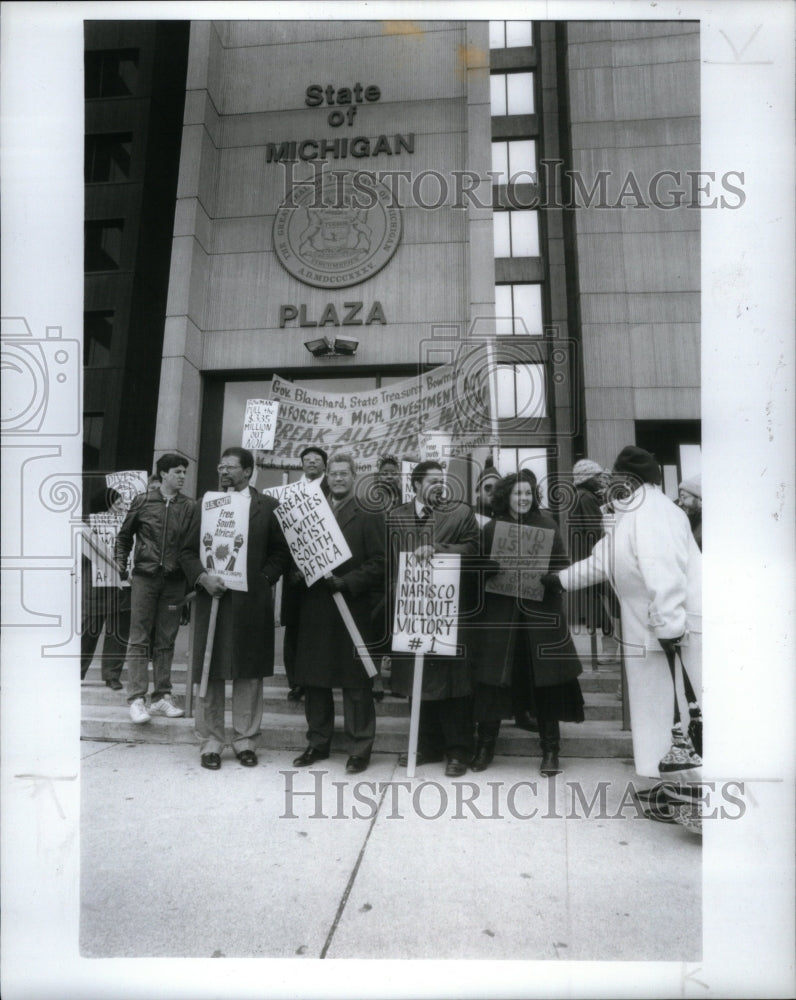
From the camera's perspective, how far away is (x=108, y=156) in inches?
149

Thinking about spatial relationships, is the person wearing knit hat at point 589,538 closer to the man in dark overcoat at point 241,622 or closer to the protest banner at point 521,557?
the protest banner at point 521,557

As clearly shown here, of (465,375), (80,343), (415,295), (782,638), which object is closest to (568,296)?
(465,375)

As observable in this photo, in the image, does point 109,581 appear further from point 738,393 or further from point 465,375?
point 738,393

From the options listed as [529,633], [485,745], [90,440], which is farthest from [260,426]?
[485,745]

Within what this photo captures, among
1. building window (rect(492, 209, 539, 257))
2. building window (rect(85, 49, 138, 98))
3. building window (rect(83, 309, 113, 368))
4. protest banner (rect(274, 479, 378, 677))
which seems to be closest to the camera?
building window (rect(85, 49, 138, 98))

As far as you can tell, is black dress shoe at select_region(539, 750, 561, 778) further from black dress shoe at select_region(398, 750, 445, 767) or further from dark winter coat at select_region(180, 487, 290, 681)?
dark winter coat at select_region(180, 487, 290, 681)

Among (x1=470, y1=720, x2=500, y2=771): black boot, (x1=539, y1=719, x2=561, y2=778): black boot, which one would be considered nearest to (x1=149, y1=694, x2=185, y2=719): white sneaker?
(x1=470, y1=720, x2=500, y2=771): black boot

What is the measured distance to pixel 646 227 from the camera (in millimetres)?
3193

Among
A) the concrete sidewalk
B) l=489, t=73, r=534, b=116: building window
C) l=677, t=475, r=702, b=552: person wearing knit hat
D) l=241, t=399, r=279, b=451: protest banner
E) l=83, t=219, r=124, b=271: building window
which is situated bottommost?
the concrete sidewalk

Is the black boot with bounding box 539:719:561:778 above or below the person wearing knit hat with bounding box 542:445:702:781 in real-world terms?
below

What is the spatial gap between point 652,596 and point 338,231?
137 inches

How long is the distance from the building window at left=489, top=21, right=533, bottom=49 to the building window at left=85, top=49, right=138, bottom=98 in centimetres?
196

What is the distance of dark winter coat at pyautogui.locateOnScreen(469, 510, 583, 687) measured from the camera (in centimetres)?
353

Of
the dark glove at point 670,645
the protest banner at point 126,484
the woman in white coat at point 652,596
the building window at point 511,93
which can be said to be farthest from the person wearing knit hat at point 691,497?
the protest banner at point 126,484
